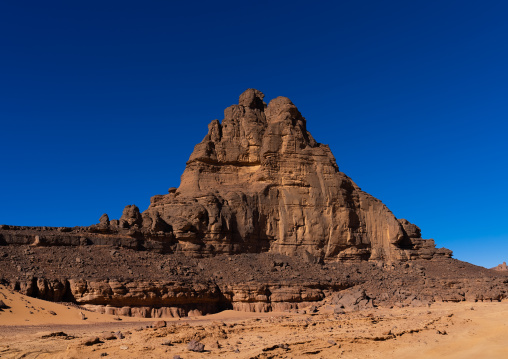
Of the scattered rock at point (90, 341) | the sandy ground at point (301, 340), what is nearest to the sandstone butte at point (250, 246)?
the sandy ground at point (301, 340)

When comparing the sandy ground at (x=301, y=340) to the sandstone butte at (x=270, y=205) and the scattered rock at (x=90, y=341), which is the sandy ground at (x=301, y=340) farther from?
the sandstone butte at (x=270, y=205)

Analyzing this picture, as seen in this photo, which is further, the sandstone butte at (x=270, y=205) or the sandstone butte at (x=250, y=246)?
the sandstone butte at (x=270, y=205)

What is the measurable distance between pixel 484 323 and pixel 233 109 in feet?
124

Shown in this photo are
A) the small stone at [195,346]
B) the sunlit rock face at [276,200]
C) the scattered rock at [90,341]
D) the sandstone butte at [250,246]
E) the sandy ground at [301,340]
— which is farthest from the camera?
the sunlit rock face at [276,200]

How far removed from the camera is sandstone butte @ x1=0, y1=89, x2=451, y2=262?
43719 millimetres

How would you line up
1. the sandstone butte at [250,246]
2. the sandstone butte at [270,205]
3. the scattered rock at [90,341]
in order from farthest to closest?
1. the sandstone butte at [270,205]
2. the sandstone butte at [250,246]
3. the scattered rock at [90,341]

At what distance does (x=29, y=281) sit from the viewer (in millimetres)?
30484

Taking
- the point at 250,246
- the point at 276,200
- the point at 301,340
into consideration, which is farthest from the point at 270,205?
the point at 301,340

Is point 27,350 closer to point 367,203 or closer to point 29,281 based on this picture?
point 29,281

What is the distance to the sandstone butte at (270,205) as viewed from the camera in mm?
43719

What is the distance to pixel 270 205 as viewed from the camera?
4809 cm

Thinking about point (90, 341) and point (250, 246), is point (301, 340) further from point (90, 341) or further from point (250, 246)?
point (250, 246)

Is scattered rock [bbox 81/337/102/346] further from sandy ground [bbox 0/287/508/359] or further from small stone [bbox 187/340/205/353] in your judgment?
small stone [bbox 187/340/205/353]

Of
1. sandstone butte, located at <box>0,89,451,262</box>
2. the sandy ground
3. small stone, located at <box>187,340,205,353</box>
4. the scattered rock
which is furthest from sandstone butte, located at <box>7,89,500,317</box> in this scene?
small stone, located at <box>187,340,205,353</box>
